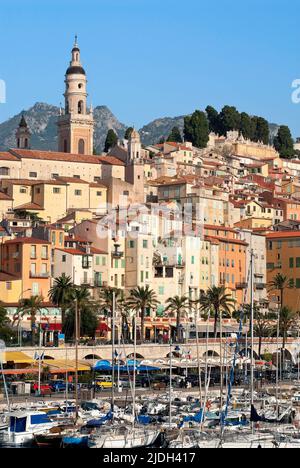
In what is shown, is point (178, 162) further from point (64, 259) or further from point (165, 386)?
point (165, 386)

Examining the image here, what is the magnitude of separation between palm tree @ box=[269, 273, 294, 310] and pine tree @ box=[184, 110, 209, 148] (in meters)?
65.4

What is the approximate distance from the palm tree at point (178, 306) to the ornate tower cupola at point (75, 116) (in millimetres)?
45238

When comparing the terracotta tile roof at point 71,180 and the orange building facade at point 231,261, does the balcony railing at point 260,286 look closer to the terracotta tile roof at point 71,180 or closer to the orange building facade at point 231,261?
the orange building facade at point 231,261

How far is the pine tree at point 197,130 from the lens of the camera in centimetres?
19000

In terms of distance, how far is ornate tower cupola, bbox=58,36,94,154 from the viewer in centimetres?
15075

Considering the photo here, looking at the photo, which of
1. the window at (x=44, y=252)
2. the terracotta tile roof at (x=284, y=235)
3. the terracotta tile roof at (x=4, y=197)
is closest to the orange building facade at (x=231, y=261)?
the terracotta tile roof at (x=284, y=235)

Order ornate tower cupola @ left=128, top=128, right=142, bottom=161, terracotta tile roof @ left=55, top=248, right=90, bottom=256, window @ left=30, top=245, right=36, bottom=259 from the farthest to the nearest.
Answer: ornate tower cupola @ left=128, top=128, right=142, bottom=161 < terracotta tile roof @ left=55, top=248, right=90, bottom=256 < window @ left=30, top=245, right=36, bottom=259

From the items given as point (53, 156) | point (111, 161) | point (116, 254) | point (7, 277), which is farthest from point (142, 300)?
point (111, 161)

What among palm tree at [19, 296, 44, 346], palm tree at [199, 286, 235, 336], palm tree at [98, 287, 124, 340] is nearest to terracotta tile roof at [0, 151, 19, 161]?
palm tree at [98, 287, 124, 340]

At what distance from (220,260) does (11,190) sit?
72.8 feet

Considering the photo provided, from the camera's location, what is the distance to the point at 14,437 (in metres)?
54.2

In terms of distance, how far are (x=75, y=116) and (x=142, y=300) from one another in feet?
181

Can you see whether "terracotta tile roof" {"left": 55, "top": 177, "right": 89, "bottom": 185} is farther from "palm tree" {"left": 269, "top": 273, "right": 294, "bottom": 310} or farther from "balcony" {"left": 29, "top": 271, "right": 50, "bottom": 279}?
"balcony" {"left": 29, "top": 271, "right": 50, "bottom": 279}

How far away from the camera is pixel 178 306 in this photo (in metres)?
102
